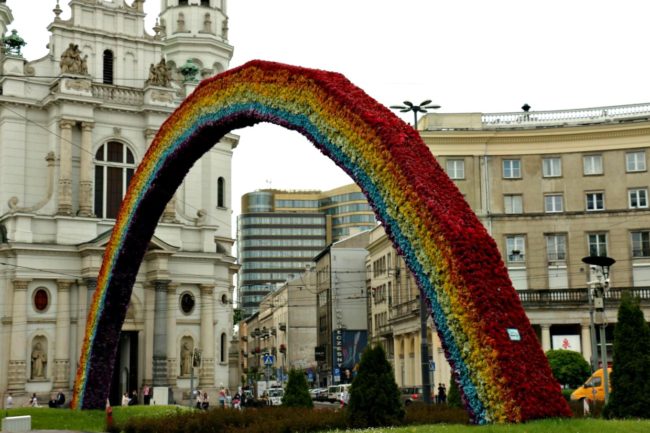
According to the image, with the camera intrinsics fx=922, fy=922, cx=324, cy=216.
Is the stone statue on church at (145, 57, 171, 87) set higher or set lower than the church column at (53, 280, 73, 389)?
higher

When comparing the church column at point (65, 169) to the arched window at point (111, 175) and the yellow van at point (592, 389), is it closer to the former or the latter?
the arched window at point (111, 175)

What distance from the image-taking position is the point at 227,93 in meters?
23.2

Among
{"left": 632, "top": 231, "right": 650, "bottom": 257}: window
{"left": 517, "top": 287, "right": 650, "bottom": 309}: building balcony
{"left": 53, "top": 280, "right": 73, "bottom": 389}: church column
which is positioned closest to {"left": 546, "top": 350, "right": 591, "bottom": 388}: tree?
{"left": 517, "top": 287, "right": 650, "bottom": 309}: building balcony

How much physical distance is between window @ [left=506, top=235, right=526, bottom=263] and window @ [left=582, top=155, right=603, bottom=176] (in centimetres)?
596

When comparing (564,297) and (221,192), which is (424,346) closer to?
(564,297)

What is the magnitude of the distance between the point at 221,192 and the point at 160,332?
45.2 feet

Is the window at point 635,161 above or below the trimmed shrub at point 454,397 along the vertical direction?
above

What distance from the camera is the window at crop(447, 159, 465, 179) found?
59.7 m

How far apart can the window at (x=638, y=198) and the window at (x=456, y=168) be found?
10460 millimetres

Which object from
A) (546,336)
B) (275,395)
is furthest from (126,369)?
(546,336)

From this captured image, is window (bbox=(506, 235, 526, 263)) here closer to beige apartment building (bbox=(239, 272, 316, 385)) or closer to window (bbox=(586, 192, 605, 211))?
window (bbox=(586, 192, 605, 211))

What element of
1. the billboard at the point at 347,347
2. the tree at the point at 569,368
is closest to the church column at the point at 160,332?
the tree at the point at 569,368

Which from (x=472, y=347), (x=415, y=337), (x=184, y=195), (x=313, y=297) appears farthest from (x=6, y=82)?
(x=313, y=297)

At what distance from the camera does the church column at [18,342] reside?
179 feet
